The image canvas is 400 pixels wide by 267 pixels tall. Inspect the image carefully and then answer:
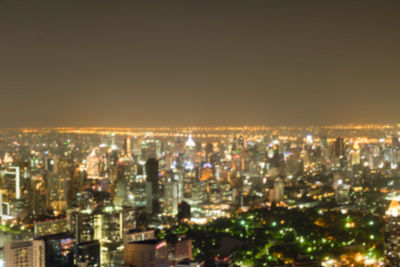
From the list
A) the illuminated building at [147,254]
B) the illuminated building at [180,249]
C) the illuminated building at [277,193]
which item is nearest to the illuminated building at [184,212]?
the illuminated building at [277,193]

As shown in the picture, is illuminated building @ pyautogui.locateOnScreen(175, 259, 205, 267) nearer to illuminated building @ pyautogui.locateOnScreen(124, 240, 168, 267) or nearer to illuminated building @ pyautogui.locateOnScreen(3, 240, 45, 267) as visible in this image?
illuminated building @ pyautogui.locateOnScreen(124, 240, 168, 267)

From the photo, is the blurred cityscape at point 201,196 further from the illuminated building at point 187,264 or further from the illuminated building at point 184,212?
the illuminated building at point 187,264

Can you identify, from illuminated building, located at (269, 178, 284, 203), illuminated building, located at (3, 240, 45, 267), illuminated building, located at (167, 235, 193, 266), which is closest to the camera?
illuminated building, located at (3, 240, 45, 267)

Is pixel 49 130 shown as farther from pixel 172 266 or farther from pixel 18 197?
pixel 172 266

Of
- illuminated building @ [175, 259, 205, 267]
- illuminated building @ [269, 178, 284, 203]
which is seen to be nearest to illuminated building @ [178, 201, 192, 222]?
illuminated building @ [269, 178, 284, 203]

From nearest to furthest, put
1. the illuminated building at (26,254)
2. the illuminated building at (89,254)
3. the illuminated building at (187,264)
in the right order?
the illuminated building at (26,254) → the illuminated building at (187,264) → the illuminated building at (89,254)

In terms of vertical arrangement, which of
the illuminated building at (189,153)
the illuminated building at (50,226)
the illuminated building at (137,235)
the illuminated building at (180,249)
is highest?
the illuminated building at (189,153)
